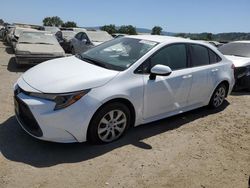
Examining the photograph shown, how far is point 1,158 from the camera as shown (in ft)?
13.0

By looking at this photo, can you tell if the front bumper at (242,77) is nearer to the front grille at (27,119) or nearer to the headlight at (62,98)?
the headlight at (62,98)

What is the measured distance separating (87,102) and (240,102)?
15.2ft

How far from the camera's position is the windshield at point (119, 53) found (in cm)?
476

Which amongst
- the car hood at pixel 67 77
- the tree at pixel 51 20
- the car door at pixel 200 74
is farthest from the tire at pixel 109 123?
the tree at pixel 51 20

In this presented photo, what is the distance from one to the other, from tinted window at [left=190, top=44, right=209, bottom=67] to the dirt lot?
115 centimetres

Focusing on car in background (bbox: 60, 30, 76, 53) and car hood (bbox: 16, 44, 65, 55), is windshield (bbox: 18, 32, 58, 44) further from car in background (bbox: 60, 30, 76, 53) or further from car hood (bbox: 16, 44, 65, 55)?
car in background (bbox: 60, 30, 76, 53)

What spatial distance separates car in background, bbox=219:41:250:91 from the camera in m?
8.02

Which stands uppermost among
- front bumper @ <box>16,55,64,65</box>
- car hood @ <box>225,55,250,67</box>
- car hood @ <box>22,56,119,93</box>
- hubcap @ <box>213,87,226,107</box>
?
car hood @ <box>225,55,250,67</box>

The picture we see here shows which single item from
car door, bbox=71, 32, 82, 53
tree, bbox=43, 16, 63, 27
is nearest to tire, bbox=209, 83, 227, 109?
car door, bbox=71, 32, 82, 53

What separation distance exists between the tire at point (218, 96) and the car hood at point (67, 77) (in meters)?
2.70

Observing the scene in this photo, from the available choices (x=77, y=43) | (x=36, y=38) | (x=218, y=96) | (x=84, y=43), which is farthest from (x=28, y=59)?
(x=218, y=96)

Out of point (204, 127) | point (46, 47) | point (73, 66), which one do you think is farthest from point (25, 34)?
point (204, 127)

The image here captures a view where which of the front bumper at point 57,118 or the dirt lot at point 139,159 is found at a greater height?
the front bumper at point 57,118

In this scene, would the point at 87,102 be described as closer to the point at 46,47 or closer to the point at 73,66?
the point at 73,66
